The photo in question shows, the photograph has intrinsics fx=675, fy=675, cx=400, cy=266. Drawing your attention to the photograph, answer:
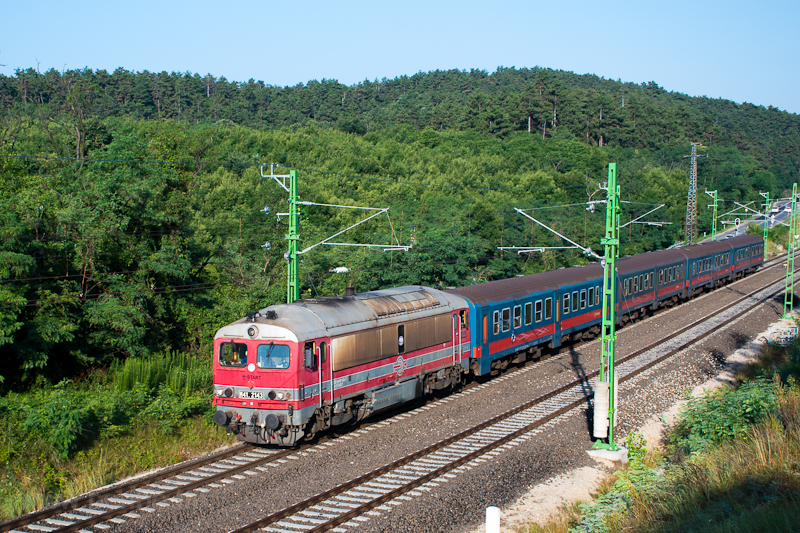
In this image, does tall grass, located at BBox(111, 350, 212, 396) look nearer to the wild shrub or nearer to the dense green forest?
the dense green forest

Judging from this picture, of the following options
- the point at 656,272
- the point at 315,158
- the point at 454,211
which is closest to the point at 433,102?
the point at 315,158

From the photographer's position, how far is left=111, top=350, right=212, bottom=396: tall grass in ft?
62.2

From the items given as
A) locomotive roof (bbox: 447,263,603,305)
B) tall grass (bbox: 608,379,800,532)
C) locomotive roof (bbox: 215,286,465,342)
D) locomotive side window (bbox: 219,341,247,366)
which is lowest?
tall grass (bbox: 608,379,800,532)

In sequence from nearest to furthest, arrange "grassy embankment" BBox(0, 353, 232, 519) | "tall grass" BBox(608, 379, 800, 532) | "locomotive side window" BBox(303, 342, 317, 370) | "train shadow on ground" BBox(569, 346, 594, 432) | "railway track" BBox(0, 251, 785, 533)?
"tall grass" BBox(608, 379, 800, 532)
"railway track" BBox(0, 251, 785, 533)
"grassy embankment" BBox(0, 353, 232, 519)
"locomotive side window" BBox(303, 342, 317, 370)
"train shadow on ground" BBox(569, 346, 594, 432)

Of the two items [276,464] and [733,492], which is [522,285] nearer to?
[276,464]

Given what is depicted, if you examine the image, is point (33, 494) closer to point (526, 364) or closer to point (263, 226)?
point (526, 364)

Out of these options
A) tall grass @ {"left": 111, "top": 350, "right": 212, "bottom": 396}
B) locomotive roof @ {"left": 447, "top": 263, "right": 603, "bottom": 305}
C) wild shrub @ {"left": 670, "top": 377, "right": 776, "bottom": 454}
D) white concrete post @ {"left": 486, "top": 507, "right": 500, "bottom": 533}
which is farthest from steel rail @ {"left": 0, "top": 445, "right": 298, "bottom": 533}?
locomotive roof @ {"left": 447, "top": 263, "right": 603, "bottom": 305}

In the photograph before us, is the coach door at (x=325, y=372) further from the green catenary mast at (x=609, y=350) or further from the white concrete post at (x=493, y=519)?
the white concrete post at (x=493, y=519)

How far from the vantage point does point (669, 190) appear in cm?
8231

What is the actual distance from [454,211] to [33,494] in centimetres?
4010

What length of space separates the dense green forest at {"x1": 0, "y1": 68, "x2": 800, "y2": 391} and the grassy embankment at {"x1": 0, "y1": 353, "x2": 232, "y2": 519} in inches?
233

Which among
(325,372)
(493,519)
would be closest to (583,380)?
(325,372)

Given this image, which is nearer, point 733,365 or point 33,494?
point 33,494

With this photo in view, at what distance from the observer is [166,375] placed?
20391 mm
